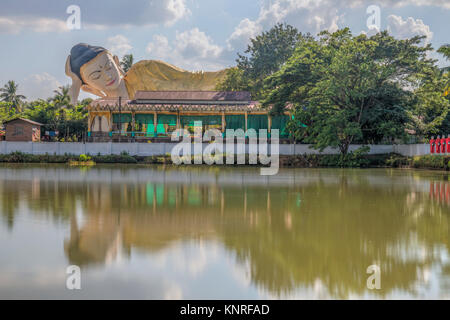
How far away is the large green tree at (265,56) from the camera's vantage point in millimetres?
52125

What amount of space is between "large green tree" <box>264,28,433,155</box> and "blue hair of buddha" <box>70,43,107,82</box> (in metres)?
21.2

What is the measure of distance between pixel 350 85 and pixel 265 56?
22602 mm

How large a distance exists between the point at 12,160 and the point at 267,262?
3106 cm

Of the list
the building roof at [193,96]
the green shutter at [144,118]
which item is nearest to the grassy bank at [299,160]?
the green shutter at [144,118]

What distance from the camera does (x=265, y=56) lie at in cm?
5294

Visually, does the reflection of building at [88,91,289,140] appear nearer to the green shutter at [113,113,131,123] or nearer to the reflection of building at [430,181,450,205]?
the green shutter at [113,113,131,123]

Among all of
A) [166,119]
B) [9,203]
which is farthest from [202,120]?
[9,203]

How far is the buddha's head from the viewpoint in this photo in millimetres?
47325

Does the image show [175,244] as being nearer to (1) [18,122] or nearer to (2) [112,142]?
(2) [112,142]

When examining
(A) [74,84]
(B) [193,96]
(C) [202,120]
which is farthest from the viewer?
(A) [74,84]

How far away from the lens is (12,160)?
33.2m

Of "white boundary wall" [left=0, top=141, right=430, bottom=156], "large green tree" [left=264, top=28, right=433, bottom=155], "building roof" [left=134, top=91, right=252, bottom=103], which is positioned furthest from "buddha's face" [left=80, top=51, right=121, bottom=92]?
"large green tree" [left=264, top=28, right=433, bottom=155]

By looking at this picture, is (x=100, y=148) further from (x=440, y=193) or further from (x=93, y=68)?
(x=440, y=193)
